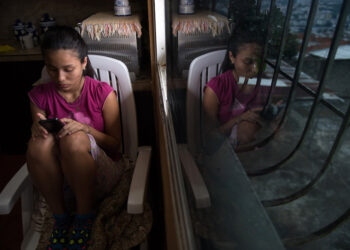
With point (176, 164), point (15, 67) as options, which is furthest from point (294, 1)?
point (15, 67)

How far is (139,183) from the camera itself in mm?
942

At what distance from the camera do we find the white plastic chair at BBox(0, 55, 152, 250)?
0.87m

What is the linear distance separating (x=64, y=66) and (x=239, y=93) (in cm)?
97

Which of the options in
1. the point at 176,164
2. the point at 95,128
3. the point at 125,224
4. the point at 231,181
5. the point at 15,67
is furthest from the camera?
the point at 15,67

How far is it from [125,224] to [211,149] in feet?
2.46

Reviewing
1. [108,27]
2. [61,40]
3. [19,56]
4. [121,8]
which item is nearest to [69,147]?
[61,40]

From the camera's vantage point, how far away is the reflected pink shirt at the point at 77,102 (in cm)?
116

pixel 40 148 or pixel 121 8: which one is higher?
pixel 121 8

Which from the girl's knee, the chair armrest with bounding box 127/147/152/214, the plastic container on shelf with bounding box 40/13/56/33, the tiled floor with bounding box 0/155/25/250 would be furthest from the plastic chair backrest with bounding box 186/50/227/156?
the plastic container on shelf with bounding box 40/13/56/33

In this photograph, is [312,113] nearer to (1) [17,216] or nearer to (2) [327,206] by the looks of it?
(2) [327,206]

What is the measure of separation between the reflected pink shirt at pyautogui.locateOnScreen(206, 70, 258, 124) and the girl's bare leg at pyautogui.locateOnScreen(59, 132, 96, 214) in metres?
0.78

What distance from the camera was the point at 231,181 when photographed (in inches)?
10.0

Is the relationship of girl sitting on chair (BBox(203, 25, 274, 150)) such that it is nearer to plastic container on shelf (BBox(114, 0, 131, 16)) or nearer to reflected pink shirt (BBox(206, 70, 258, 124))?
reflected pink shirt (BBox(206, 70, 258, 124))

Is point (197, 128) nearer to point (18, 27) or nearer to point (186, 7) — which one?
point (186, 7)
